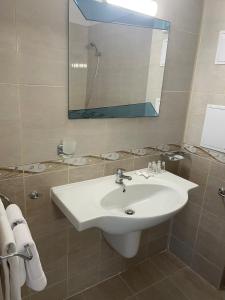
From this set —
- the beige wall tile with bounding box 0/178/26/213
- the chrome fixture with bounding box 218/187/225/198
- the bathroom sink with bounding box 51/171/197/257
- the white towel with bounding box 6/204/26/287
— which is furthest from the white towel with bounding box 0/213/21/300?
the chrome fixture with bounding box 218/187/225/198

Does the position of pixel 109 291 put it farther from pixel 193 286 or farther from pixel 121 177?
pixel 121 177

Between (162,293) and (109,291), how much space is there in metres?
0.39

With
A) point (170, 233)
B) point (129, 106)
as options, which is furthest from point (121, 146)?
point (170, 233)

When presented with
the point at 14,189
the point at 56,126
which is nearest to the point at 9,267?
the point at 14,189

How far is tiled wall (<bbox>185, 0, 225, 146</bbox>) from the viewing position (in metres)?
1.52

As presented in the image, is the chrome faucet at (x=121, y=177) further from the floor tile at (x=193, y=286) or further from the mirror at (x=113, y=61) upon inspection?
the floor tile at (x=193, y=286)

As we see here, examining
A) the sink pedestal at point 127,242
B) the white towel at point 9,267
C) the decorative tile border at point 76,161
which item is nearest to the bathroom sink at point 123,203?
the sink pedestal at point 127,242

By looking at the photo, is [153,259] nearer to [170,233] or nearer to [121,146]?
[170,233]

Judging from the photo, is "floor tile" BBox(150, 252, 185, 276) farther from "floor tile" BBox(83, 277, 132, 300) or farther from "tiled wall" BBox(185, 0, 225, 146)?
"tiled wall" BBox(185, 0, 225, 146)

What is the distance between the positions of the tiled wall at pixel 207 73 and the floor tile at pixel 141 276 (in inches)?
43.3

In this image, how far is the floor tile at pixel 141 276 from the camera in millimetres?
1755

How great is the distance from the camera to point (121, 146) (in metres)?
1.54

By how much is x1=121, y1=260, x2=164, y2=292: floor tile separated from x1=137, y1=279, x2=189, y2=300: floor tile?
1.7 inches

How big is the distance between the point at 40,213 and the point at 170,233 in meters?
1.26
